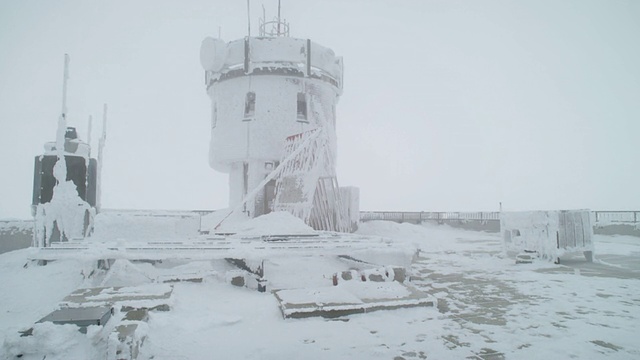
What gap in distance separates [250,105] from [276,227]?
1074 cm

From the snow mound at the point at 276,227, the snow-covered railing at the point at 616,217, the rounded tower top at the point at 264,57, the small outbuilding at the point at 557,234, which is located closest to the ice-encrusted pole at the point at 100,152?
the snow mound at the point at 276,227

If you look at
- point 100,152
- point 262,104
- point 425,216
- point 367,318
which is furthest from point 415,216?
point 367,318

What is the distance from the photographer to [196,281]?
20.8ft

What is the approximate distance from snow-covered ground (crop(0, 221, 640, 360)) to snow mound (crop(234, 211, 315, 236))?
1.00m

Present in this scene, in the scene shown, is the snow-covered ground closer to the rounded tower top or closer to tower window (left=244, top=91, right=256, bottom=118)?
tower window (left=244, top=91, right=256, bottom=118)

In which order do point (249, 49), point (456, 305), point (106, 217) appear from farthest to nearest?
1. point (249, 49)
2. point (106, 217)
3. point (456, 305)

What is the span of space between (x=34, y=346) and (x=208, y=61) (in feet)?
57.4

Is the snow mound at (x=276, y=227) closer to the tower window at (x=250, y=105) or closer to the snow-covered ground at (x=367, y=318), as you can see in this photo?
the snow-covered ground at (x=367, y=318)

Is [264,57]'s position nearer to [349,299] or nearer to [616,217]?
[349,299]

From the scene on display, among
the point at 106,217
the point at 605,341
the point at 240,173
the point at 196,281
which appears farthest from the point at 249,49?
the point at 605,341

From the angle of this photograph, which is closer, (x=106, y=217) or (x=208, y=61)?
(x=106, y=217)

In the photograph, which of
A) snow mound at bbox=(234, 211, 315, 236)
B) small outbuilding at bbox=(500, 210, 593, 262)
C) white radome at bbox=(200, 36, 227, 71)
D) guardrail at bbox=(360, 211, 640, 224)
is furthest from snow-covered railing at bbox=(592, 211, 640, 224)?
white radome at bbox=(200, 36, 227, 71)

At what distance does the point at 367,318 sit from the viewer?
4500 millimetres

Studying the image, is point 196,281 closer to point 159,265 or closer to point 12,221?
point 159,265
